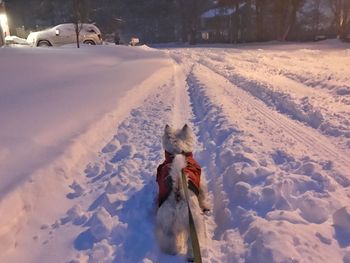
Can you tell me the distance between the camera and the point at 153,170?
547 cm

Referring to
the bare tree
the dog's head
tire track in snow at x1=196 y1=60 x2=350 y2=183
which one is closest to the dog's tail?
the dog's head

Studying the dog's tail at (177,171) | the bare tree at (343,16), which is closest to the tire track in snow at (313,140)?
the dog's tail at (177,171)

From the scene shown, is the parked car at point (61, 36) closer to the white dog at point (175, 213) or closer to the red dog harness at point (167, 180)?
the red dog harness at point (167, 180)

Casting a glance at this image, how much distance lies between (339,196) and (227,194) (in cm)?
132

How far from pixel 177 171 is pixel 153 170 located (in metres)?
1.97

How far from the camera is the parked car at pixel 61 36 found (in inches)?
1093

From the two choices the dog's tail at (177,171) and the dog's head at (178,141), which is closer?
the dog's tail at (177,171)

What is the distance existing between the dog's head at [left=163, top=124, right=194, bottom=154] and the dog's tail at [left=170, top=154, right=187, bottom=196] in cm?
42

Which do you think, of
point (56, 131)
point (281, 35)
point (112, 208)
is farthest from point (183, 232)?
point (281, 35)

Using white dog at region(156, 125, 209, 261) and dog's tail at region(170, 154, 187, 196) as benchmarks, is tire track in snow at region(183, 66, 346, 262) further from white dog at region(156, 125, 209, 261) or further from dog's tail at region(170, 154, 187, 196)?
dog's tail at region(170, 154, 187, 196)

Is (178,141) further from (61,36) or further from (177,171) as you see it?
(61,36)

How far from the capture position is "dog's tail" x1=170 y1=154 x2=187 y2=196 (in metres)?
3.38

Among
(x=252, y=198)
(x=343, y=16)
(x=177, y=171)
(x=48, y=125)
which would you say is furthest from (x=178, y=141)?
(x=343, y=16)

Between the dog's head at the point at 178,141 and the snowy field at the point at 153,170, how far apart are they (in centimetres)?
72
